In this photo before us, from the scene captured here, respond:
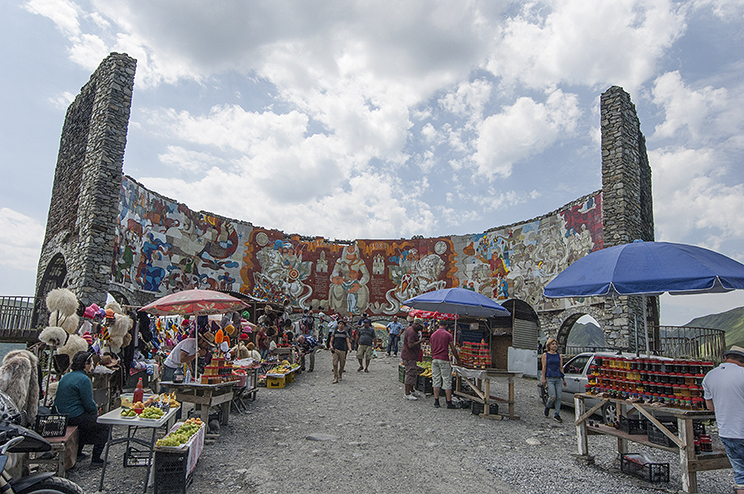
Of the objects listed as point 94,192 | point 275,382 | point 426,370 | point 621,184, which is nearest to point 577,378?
point 426,370

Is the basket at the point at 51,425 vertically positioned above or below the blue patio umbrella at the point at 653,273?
below

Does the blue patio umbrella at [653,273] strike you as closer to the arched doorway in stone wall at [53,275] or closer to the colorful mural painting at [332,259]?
the colorful mural painting at [332,259]

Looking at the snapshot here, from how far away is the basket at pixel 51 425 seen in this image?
4.55 m

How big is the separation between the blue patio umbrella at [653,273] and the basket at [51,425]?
6.40m

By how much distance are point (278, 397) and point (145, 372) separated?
10.2 ft

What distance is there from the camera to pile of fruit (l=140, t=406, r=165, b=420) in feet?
15.9

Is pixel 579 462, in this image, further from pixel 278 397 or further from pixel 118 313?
pixel 118 313

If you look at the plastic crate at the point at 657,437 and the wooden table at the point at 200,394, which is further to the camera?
the wooden table at the point at 200,394

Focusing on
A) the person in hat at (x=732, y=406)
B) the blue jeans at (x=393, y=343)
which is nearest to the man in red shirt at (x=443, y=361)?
the person in hat at (x=732, y=406)

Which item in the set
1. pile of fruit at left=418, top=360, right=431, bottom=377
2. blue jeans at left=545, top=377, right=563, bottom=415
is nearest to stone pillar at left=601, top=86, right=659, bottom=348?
pile of fruit at left=418, top=360, right=431, bottom=377

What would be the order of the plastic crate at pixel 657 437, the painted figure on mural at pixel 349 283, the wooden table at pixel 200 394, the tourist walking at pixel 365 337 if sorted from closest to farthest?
the plastic crate at pixel 657 437 < the wooden table at pixel 200 394 < the tourist walking at pixel 365 337 < the painted figure on mural at pixel 349 283

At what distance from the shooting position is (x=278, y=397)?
996cm

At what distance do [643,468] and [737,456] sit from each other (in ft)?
3.78

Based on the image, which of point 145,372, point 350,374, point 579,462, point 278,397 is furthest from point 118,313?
point 579,462
